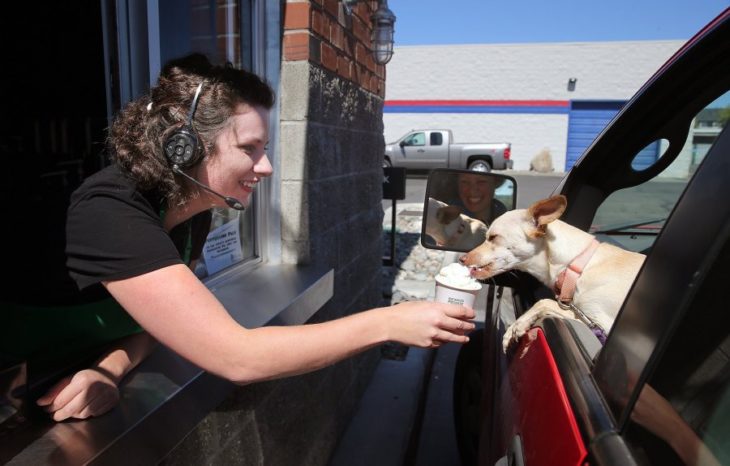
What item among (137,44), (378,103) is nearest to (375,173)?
(378,103)

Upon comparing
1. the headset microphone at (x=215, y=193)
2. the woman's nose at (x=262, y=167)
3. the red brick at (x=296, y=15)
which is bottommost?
the headset microphone at (x=215, y=193)

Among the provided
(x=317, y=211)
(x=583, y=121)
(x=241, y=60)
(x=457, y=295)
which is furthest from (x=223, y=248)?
(x=583, y=121)

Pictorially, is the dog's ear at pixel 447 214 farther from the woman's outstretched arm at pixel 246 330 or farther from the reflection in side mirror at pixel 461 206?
the woman's outstretched arm at pixel 246 330

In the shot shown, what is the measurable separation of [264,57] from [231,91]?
1278 millimetres

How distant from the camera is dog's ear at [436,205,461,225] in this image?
2.42 m

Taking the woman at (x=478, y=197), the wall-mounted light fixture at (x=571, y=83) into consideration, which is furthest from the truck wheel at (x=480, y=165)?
the woman at (x=478, y=197)

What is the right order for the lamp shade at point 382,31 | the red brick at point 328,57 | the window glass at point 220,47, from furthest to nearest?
the lamp shade at point 382,31 < the red brick at point 328,57 < the window glass at point 220,47

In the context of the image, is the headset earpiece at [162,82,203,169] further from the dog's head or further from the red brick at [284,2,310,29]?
the red brick at [284,2,310,29]

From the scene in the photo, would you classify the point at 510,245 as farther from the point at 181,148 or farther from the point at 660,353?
the point at 181,148

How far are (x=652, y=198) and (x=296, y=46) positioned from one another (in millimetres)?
1903

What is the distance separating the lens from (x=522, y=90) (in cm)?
2659

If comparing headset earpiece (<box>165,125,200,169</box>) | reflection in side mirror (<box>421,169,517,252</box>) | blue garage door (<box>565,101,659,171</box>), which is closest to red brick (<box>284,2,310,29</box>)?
reflection in side mirror (<box>421,169,517,252</box>)

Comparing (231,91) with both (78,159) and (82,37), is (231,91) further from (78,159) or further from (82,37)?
(78,159)

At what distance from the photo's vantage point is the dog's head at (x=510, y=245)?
2143mm
